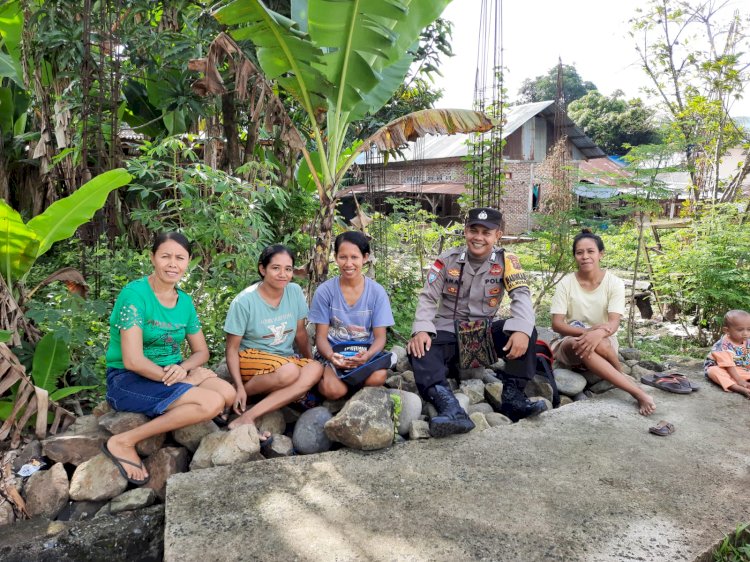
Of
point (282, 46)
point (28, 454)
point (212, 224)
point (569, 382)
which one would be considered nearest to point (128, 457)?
point (28, 454)

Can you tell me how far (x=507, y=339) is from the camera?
3686 mm

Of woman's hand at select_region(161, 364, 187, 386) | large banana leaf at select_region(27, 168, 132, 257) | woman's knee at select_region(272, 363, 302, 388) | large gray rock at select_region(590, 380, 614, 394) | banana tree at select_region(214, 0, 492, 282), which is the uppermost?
banana tree at select_region(214, 0, 492, 282)

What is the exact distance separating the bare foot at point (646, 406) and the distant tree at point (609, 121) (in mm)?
27715

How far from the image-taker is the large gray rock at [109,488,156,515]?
8.39 ft

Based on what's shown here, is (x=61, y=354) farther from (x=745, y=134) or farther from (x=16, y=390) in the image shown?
(x=745, y=134)

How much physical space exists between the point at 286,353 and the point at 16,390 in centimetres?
146

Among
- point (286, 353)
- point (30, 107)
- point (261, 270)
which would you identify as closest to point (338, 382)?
point (286, 353)

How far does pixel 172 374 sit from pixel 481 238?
81.3 inches

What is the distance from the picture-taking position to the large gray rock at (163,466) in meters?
2.70

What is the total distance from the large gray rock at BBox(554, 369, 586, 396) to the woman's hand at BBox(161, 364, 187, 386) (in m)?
2.58

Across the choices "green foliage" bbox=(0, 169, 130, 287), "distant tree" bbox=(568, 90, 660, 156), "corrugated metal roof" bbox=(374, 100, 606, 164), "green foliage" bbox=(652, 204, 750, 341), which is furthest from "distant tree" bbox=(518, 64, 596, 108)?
"green foliage" bbox=(0, 169, 130, 287)

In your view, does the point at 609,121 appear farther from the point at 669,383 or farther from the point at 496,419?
the point at 496,419

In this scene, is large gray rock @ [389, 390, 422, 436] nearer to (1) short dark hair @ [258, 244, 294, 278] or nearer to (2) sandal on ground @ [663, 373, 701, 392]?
(1) short dark hair @ [258, 244, 294, 278]

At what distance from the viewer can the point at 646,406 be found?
3.43 meters
